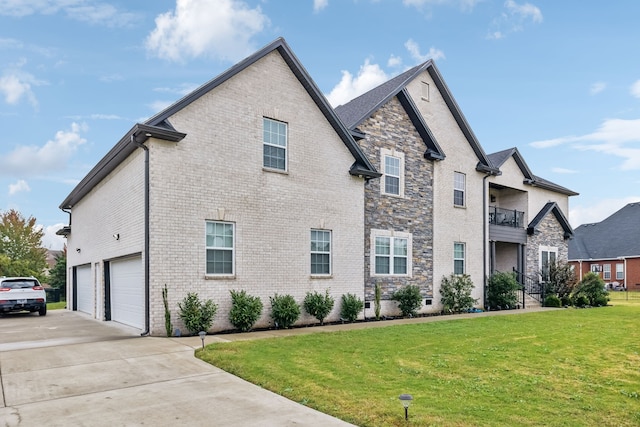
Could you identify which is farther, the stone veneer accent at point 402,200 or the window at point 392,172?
the window at point 392,172

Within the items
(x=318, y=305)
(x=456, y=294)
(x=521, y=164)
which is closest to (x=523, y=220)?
(x=521, y=164)

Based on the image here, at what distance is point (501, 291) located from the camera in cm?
2127

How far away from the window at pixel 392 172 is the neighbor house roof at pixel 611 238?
112 ft

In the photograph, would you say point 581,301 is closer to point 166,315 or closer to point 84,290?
point 166,315

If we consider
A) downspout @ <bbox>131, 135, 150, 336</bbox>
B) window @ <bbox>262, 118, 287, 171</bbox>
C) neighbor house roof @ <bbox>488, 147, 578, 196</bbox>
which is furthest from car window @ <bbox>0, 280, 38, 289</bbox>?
neighbor house roof @ <bbox>488, 147, 578, 196</bbox>

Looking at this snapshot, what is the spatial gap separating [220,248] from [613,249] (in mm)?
43421

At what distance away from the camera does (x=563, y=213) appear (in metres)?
29.0

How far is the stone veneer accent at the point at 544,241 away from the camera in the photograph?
25.6 metres

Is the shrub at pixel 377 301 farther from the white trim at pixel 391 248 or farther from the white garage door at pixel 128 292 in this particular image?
the white garage door at pixel 128 292

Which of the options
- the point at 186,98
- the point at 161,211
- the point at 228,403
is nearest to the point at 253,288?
the point at 161,211

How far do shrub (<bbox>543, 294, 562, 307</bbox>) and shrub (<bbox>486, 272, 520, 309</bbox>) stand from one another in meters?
2.66

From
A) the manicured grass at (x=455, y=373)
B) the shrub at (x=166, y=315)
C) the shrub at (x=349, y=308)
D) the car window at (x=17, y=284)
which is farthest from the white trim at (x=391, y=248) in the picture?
the car window at (x=17, y=284)

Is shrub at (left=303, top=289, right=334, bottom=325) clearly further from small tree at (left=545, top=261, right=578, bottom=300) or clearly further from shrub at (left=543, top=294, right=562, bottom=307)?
small tree at (left=545, top=261, right=578, bottom=300)

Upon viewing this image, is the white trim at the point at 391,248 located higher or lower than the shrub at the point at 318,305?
higher
